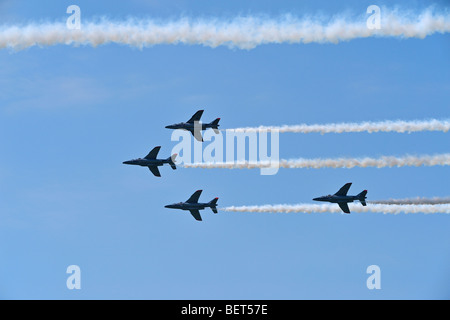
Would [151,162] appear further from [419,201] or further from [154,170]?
[419,201]

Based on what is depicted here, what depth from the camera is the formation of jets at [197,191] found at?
118 metres

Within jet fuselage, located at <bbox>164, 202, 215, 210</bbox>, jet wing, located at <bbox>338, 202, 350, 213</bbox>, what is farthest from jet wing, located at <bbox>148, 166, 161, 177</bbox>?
jet wing, located at <bbox>338, 202, 350, 213</bbox>

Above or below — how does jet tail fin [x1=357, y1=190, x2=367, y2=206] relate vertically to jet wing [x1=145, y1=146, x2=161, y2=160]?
below

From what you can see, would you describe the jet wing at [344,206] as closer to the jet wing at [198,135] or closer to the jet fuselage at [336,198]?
A: the jet fuselage at [336,198]

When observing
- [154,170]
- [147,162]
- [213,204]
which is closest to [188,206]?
[213,204]

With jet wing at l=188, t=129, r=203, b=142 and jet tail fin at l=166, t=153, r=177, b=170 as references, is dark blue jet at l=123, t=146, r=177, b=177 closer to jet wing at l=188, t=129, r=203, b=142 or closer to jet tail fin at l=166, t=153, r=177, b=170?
jet tail fin at l=166, t=153, r=177, b=170

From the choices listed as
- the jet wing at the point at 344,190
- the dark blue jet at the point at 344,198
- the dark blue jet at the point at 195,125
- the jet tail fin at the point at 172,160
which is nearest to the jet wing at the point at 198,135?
the dark blue jet at the point at 195,125

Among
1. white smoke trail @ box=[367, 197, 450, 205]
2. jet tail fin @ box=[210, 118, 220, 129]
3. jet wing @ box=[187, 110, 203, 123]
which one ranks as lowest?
white smoke trail @ box=[367, 197, 450, 205]

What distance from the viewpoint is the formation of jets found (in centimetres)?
11769

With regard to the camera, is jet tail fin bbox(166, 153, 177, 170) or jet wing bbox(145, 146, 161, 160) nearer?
jet tail fin bbox(166, 153, 177, 170)

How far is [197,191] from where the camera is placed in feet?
401
